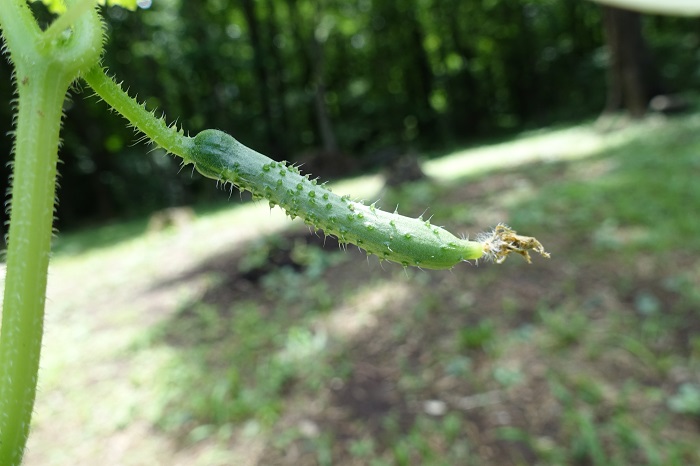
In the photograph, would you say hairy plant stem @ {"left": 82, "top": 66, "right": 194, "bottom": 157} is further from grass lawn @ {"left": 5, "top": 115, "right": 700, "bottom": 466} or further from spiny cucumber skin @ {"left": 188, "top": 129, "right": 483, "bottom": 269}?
grass lawn @ {"left": 5, "top": 115, "right": 700, "bottom": 466}

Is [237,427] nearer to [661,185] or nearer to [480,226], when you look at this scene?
[480,226]

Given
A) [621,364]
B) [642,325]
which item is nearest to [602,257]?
[642,325]

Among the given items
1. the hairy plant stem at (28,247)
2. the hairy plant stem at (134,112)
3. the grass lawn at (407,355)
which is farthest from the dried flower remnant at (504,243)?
the grass lawn at (407,355)

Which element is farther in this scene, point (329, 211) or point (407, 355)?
point (407, 355)

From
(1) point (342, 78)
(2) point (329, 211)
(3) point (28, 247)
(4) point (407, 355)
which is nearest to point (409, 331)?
(4) point (407, 355)

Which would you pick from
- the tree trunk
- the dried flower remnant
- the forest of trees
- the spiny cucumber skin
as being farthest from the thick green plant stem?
the forest of trees

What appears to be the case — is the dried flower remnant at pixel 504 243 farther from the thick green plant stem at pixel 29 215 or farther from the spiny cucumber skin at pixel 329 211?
the thick green plant stem at pixel 29 215

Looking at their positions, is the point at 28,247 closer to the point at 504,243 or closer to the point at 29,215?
the point at 29,215
